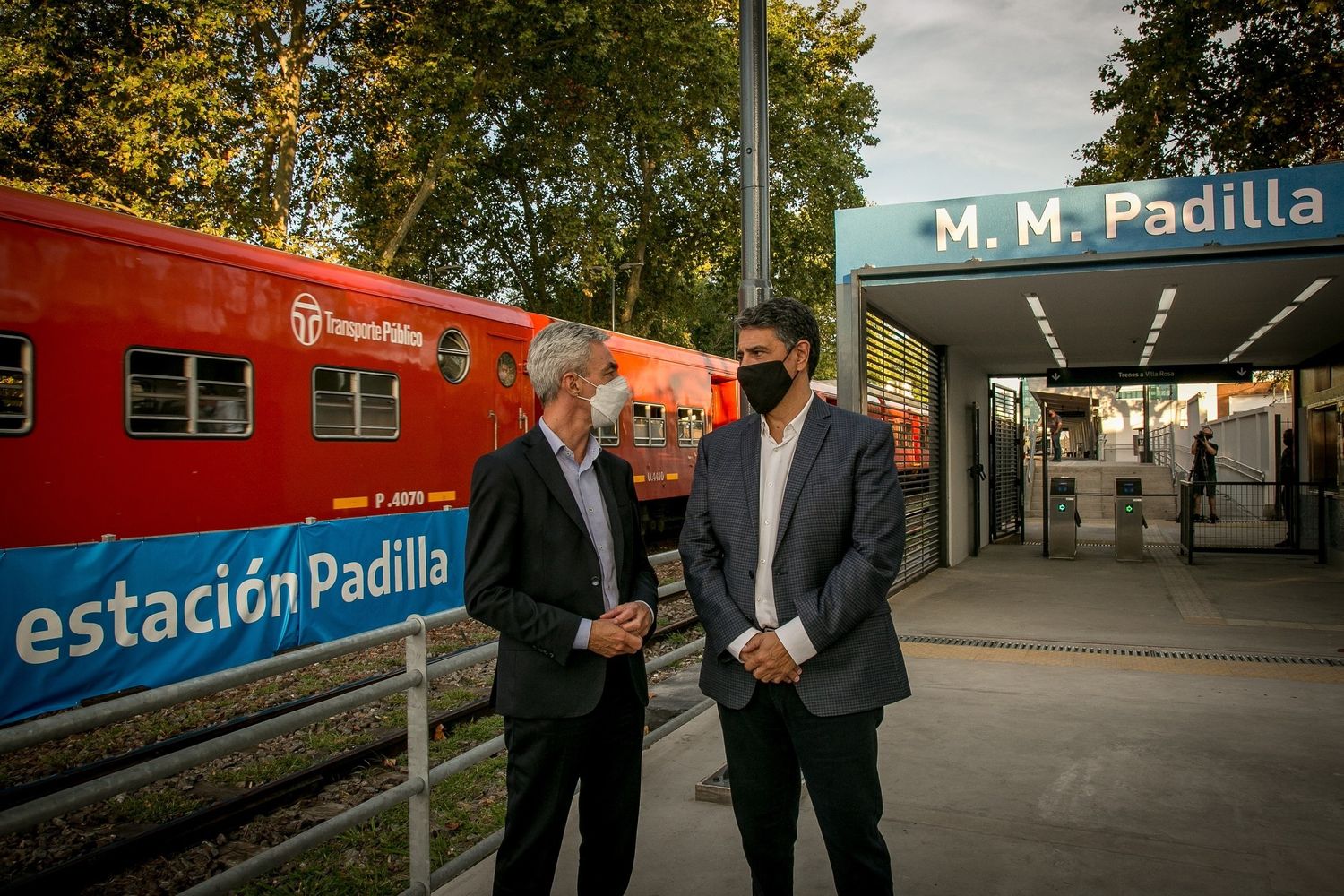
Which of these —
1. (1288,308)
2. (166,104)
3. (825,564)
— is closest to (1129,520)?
(1288,308)

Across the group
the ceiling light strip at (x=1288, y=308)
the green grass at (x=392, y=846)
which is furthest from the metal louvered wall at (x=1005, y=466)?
the green grass at (x=392, y=846)

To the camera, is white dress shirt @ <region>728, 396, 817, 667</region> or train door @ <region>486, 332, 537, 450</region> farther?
train door @ <region>486, 332, 537, 450</region>

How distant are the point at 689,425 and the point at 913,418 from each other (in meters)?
6.98

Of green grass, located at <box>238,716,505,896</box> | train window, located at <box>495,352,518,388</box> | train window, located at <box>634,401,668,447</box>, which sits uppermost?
train window, located at <box>495,352,518,388</box>

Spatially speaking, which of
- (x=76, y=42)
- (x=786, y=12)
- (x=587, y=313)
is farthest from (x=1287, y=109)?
(x=76, y=42)

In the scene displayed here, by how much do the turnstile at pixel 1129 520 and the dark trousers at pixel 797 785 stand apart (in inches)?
457

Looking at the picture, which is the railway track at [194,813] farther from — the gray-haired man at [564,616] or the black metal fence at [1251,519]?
the black metal fence at [1251,519]

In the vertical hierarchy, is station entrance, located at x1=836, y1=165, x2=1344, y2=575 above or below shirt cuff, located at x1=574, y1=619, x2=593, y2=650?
above

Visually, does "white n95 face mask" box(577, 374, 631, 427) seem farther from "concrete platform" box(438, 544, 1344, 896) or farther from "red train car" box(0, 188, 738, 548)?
"red train car" box(0, 188, 738, 548)

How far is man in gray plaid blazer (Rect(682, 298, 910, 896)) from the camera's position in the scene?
254 centimetres

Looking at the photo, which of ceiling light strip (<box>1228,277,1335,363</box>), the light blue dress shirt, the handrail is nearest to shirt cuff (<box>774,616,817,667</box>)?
the light blue dress shirt

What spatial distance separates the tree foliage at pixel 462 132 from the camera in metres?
14.6

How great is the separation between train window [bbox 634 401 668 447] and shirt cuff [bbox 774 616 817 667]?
1273 cm

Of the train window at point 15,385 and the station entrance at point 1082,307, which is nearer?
the train window at point 15,385
